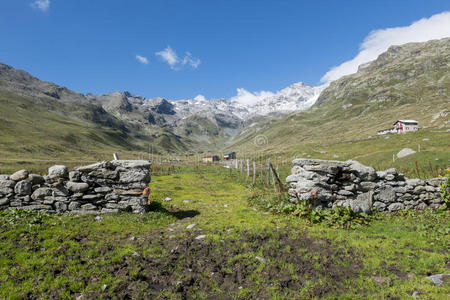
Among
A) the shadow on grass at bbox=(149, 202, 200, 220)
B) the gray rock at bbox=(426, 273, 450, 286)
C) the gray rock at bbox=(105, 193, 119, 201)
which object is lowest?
the gray rock at bbox=(426, 273, 450, 286)

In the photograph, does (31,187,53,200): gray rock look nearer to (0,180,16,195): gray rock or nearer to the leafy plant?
(0,180,16,195): gray rock

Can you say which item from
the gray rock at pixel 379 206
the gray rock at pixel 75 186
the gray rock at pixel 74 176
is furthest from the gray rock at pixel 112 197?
the gray rock at pixel 379 206

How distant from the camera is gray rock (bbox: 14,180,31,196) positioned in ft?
39.6

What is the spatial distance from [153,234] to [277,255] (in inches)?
253

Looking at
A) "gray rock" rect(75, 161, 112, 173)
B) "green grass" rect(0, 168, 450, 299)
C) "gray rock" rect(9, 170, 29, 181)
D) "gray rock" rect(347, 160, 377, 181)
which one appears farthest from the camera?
"gray rock" rect(347, 160, 377, 181)

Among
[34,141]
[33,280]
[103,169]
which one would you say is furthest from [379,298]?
[34,141]

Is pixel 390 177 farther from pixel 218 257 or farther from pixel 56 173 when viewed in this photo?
pixel 56 173

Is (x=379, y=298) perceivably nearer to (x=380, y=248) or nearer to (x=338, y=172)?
(x=380, y=248)

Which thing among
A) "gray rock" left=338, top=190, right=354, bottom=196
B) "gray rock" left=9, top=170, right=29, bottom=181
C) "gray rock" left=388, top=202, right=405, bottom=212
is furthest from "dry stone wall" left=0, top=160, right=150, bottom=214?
"gray rock" left=388, top=202, right=405, bottom=212

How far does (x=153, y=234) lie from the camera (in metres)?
11.5

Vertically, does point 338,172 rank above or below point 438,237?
above

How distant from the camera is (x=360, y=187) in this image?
15727 millimetres

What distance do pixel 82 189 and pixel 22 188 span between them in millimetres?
2811

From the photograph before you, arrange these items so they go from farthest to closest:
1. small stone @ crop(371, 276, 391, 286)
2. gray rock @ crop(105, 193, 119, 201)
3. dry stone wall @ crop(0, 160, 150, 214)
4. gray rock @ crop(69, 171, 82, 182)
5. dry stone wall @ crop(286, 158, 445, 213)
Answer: dry stone wall @ crop(286, 158, 445, 213)
gray rock @ crop(105, 193, 119, 201)
gray rock @ crop(69, 171, 82, 182)
dry stone wall @ crop(0, 160, 150, 214)
small stone @ crop(371, 276, 391, 286)
